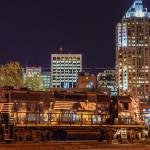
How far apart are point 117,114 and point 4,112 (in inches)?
405

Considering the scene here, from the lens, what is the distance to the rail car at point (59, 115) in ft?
111

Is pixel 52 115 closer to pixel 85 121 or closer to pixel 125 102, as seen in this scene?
pixel 85 121

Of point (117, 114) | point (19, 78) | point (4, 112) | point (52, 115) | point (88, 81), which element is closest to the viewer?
point (4, 112)

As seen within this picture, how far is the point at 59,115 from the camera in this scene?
119 feet

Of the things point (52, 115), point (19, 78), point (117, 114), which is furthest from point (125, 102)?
point (19, 78)

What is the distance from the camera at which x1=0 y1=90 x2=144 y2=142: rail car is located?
3372 centimetres

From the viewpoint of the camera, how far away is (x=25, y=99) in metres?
35.6

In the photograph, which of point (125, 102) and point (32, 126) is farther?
point (125, 102)

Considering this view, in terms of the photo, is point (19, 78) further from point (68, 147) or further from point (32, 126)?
point (68, 147)

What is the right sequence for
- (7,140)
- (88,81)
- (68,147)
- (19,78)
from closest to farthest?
(68,147) < (7,140) < (19,78) < (88,81)

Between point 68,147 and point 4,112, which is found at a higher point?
point 4,112

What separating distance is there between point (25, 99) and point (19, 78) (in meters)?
62.1

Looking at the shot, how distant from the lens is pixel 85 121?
36875mm

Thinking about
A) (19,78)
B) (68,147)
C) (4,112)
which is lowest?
(68,147)
